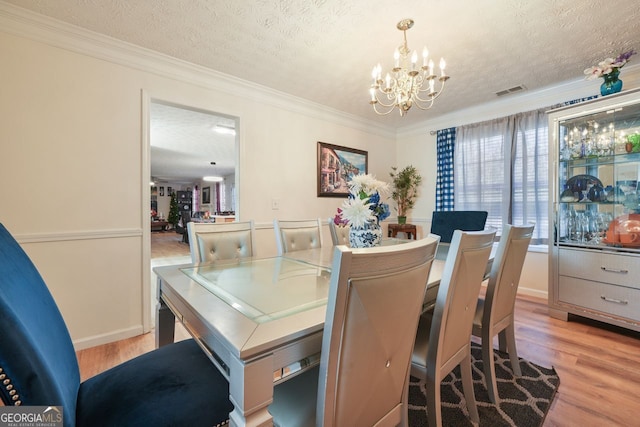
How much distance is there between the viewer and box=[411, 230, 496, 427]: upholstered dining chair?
1038 millimetres

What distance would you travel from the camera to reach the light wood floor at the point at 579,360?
55.6 inches

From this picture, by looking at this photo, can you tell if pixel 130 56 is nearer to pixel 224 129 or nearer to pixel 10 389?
pixel 224 129

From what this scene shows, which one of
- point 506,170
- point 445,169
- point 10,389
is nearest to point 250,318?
point 10,389

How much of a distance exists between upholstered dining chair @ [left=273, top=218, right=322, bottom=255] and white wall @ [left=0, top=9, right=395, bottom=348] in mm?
1202

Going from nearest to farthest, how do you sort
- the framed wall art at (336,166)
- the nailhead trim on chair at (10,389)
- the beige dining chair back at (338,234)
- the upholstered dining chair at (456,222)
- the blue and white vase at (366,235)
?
the nailhead trim on chair at (10,389) → the blue and white vase at (366,235) → the beige dining chair back at (338,234) → the upholstered dining chair at (456,222) → the framed wall art at (336,166)

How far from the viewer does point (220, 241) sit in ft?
6.07

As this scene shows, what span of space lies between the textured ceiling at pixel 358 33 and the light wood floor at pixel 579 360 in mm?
2385

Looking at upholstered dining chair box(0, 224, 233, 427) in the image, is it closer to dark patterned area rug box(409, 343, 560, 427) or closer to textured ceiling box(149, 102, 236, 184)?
dark patterned area rug box(409, 343, 560, 427)

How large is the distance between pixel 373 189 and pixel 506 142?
2.69 metres

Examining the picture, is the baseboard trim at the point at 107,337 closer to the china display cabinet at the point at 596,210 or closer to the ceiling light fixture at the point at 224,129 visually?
the ceiling light fixture at the point at 224,129

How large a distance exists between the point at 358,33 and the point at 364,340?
217cm

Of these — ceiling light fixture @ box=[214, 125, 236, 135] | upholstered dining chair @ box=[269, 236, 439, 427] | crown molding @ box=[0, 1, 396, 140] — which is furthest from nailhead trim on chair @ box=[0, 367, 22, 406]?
ceiling light fixture @ box=[214, 125, 236, 135]

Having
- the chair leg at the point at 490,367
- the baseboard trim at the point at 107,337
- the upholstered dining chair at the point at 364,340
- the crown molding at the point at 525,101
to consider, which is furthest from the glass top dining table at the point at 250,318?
the crown molding at the point at 525,101

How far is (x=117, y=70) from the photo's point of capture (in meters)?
2.21
